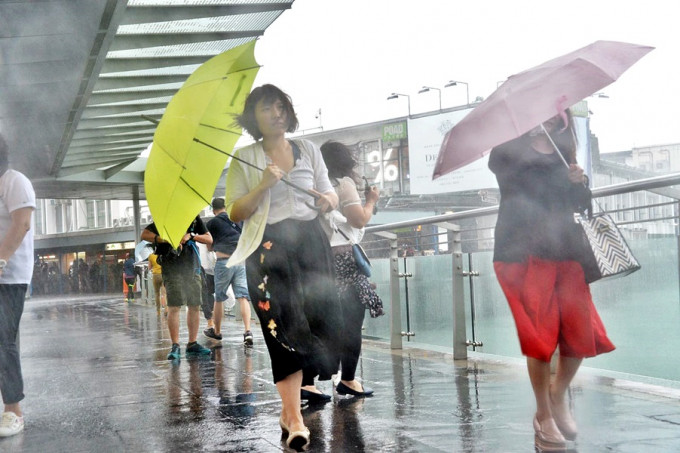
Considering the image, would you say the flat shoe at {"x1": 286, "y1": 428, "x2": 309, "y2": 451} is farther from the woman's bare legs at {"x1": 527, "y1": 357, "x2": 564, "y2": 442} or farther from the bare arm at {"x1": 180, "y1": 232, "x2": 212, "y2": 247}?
the bare arm at {"x1": 180, "y1": 232, "x2": 212, "y2": 247}

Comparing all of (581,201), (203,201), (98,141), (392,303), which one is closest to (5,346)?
(203,201)

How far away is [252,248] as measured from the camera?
3.21m

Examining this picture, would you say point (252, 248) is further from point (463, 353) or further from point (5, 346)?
point (463, 353)

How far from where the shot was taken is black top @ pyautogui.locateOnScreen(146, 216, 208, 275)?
6641 mm

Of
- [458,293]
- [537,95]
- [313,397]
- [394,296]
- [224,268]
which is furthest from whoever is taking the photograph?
[224,268]

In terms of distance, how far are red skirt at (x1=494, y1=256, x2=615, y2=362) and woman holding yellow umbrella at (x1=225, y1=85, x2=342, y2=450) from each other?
800mm

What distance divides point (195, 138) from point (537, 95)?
4.51 feet

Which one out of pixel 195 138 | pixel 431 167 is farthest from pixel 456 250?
pixel 431 167

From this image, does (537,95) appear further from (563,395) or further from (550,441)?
(550,441)

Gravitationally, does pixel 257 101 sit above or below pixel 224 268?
above

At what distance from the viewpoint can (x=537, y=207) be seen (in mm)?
3047

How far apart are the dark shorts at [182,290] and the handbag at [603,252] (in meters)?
4.20

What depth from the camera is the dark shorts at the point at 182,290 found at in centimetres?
660

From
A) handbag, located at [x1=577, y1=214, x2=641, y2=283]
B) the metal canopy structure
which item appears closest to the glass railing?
handbag, located at [x1=577, y1=214, x2=641, y2=283]
